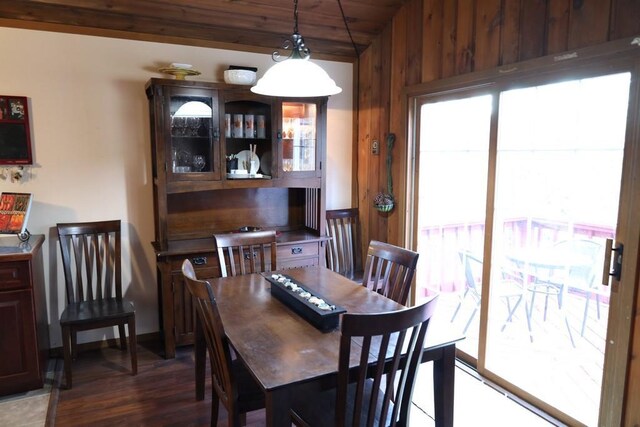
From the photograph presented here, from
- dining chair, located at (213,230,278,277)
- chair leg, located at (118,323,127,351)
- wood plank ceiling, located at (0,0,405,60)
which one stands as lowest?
chair leg, located at (118,323,127,351)

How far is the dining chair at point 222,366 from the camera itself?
66.7 inches

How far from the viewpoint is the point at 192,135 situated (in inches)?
127

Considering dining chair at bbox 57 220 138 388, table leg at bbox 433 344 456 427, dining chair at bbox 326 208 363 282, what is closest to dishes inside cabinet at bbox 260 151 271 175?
dining chair at bbox 326 208 363 282

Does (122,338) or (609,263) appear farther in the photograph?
(122,338)

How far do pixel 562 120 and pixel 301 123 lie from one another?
1.88m

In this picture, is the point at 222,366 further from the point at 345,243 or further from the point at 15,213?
the point at 345,243

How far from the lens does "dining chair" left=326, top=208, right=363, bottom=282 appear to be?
154 inches

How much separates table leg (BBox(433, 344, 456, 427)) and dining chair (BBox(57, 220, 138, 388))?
2.02m

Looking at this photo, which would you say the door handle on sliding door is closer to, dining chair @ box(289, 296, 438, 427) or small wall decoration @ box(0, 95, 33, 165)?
dining chair @ box(289, 296, 438, 427)

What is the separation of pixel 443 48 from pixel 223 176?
1825mm

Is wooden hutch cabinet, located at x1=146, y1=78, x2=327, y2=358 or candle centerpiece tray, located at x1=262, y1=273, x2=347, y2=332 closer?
candle centerpiece tray, located at x1=262, y1=273, x2=347, y2=332

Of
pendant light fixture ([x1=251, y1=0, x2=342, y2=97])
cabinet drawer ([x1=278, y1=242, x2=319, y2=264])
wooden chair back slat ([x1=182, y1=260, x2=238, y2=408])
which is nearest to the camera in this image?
wooden chair back slat ([x1=182, y1=260, x2=238, y2=408])

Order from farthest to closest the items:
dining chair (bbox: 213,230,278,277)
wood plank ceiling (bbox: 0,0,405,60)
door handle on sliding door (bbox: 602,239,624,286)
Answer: wood plank ceiling (bbox: 0,0,405,60)
dining chair (bbox: 213,230,278,277)
door handle on sliding door (bbox: 602,239,624,286)

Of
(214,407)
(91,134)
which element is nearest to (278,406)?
(214,407)
